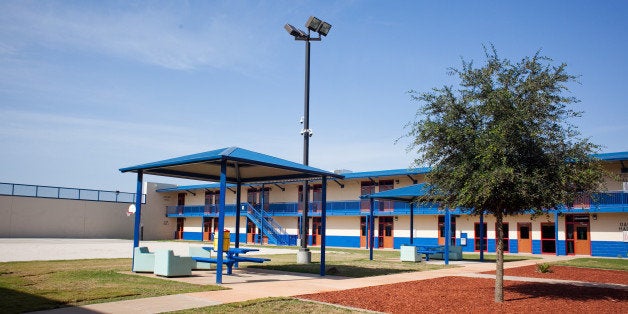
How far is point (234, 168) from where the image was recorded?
18.0 m

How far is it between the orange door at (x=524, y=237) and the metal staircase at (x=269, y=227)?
1789 centimetres

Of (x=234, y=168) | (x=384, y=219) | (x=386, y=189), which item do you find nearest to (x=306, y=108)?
(x=234, y=168)

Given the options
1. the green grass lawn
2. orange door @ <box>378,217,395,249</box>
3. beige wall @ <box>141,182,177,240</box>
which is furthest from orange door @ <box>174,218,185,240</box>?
the green grass lawn

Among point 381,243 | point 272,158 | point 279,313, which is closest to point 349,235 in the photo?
point 381,243

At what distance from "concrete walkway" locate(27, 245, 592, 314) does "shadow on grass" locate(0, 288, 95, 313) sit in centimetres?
47

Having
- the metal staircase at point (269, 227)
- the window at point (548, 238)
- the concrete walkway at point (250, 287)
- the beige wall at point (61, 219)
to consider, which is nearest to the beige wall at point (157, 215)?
the beige wall at point (61, 219)

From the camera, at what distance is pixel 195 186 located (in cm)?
5078

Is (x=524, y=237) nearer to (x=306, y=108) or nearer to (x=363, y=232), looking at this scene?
(x=363, y=232)

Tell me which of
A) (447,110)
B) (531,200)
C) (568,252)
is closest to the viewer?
(531,200)

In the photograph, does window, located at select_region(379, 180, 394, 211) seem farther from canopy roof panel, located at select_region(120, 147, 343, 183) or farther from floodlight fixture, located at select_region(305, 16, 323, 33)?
canopy roof panel, located at select_region(120, 147, 343, 183)

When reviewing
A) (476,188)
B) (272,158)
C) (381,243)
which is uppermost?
(272,158)

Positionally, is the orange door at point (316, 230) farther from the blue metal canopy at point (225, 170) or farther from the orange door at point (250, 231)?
the blue metal canopy at point (225, 170)

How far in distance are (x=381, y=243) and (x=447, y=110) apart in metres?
29.3

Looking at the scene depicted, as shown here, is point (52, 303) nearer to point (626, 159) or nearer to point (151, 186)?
point (626, 159)
